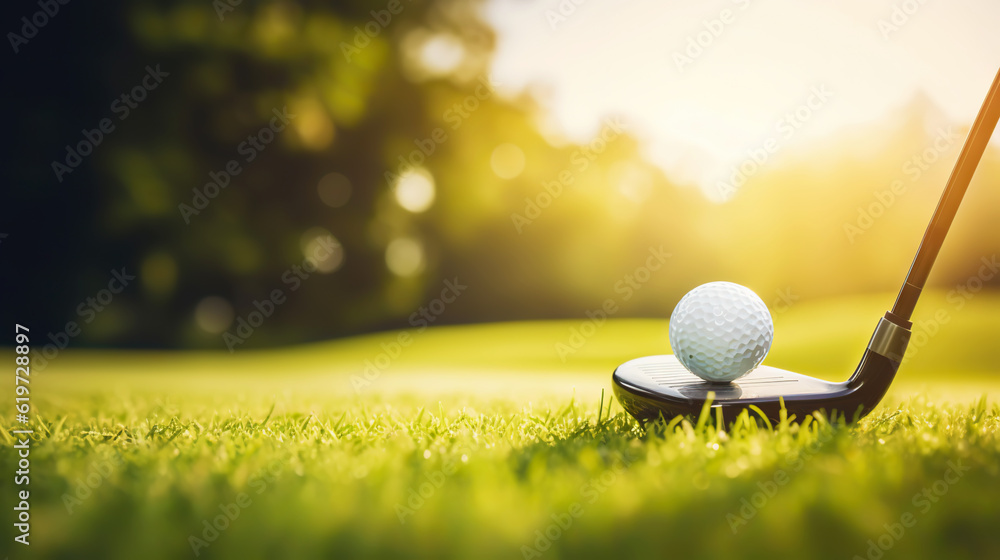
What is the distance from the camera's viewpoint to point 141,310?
1175 centimetres

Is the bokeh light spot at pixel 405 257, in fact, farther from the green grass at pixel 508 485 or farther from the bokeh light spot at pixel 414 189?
the green grass at pixel 508 485

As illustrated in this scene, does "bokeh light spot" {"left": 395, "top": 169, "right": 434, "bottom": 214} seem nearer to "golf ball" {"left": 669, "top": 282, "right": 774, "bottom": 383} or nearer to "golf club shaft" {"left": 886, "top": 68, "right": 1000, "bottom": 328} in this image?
"golf ball" {"left": 669, "top": 282, "right": 774, "bottom": 383}

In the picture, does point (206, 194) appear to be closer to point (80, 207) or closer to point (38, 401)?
point (80, 207)

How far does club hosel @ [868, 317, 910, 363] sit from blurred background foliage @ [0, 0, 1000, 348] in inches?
285

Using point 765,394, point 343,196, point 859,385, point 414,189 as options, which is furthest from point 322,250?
point 859,385

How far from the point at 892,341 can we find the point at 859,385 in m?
0.20

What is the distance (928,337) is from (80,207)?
45.1 feet

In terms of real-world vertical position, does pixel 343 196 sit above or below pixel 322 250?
above

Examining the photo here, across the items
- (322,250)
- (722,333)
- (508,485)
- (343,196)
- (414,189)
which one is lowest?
(322,250)

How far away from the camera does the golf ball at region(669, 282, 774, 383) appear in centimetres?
217

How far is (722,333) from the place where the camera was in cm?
217

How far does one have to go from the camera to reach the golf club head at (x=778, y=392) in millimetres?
1932

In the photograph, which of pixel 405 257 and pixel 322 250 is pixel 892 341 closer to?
pixel 405 257

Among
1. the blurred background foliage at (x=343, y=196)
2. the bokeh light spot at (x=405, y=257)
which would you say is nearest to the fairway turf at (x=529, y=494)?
the blurred background foliage at (x=343, y=196)
